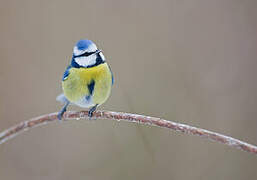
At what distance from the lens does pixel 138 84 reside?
5.93 ft

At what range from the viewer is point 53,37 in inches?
71.9

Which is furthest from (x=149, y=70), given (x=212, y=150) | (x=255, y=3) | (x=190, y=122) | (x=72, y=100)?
(x=72, y=100)

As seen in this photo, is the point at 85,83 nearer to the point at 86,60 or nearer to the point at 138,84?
the point at 86,60

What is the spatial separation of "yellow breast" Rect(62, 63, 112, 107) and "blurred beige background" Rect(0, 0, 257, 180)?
75 centimetres

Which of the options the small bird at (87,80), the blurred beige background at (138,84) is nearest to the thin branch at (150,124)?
the small bird at (87,80)

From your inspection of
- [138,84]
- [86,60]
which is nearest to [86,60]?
[86,60]

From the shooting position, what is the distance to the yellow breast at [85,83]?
1.00 m

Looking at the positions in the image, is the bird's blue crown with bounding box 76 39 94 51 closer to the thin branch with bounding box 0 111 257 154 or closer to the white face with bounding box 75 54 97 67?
the white face with bounding box 75 54 97 67

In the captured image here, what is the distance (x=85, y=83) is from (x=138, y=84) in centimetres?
83

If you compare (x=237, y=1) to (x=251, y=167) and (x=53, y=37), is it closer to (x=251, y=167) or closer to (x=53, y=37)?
(x=251, y=167)

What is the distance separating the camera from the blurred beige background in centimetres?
176

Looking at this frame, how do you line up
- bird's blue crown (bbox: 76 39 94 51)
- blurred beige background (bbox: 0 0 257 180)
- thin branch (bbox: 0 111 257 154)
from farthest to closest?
blurred beige background (bbox: 0 0 257 180) < bird's blue crown (bbox: 76 39 94 51) < thin branch (bbox: 0 111 257 154)

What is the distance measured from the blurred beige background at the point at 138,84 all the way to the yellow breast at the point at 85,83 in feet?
2.45

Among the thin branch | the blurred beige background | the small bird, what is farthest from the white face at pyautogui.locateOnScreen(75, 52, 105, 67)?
the blurred beige background
